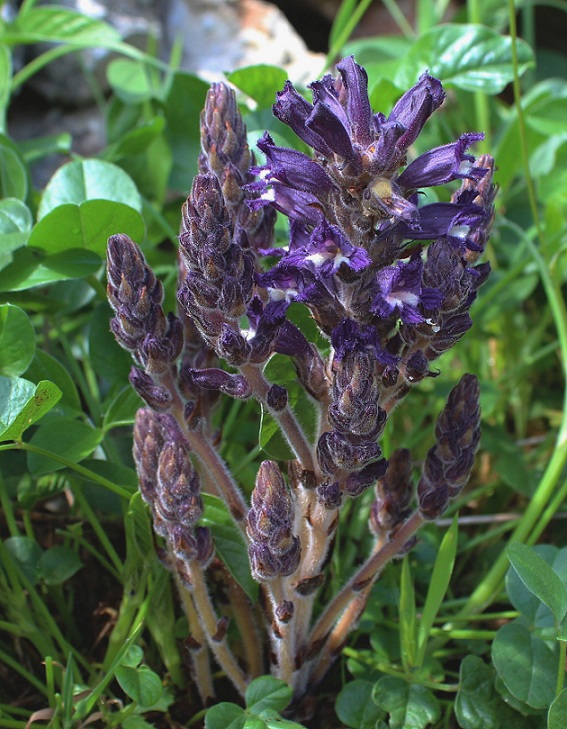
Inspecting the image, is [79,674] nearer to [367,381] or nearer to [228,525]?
[228,525]

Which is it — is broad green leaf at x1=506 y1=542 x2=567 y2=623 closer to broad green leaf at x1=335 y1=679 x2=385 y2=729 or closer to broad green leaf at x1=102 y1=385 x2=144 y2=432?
broad green leaf at x1=335 y1=679 x2=385 y2=729

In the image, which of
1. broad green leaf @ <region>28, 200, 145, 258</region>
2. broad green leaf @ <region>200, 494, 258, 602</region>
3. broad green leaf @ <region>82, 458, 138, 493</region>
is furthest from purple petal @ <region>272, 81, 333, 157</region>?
broad green leaf @ <region>82, 458, 138, 493</region>

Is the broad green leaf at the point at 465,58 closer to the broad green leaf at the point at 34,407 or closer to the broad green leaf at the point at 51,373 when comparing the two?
the broad green leaf at the point at 51,373

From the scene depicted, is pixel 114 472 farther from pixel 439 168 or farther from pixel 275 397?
pixel 439 168

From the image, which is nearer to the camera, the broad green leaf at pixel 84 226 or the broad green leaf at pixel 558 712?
the broad green leaf at pixel 558 712

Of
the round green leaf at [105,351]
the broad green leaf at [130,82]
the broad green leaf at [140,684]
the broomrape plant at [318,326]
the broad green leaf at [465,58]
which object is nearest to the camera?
the broomrape plant at [318,326]

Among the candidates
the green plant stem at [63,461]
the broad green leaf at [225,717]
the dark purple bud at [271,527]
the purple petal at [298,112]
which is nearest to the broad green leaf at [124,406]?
the green plant stem at [63,461]
